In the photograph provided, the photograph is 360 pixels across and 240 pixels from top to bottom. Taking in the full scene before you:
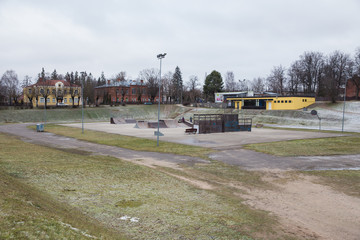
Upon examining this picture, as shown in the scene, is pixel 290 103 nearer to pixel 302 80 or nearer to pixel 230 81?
pixel 302 80

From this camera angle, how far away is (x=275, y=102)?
253 feet

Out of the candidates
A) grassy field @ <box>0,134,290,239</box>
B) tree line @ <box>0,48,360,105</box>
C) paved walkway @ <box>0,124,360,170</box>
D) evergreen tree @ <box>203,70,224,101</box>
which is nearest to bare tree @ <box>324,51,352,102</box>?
tree line @ <box>0,48,360,105</box>

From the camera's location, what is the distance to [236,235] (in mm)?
8250

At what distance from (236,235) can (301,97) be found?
74.0m

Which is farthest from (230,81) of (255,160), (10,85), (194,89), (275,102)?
(255,160)

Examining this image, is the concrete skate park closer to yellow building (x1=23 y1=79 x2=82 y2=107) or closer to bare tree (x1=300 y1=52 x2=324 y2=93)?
yellow building (x1=23 y1=79 x2=82 y2=107)

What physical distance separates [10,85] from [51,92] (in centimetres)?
1427

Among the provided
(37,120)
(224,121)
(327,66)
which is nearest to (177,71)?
(327,66)

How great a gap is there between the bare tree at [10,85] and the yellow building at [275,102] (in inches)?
2788

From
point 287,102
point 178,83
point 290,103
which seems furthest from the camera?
point 178,83

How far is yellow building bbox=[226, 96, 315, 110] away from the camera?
7412 centimetres

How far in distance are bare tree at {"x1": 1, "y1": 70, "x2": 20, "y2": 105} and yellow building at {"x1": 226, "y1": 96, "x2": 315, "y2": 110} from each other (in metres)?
70.8

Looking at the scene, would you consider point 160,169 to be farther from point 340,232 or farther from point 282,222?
point 340,232

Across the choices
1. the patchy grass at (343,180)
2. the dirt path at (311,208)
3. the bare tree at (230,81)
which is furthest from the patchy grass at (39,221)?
the bare tree at (230,81)
